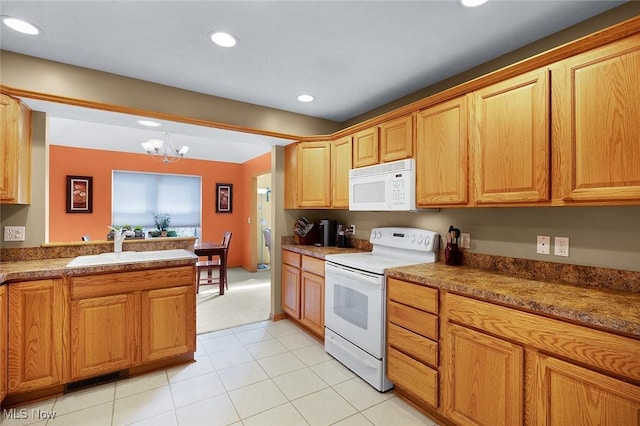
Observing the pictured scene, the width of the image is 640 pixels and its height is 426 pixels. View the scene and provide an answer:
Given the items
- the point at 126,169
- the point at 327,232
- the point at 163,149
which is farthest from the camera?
the point at 126,169

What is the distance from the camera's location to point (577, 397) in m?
1.27

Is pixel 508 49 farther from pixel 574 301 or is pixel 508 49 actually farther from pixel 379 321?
pixel 379 321

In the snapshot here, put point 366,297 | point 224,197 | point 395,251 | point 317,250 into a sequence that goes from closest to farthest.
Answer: point 366,297, point 395,251, point 317,250, point 224,197

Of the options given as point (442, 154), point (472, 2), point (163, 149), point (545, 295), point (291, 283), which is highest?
point (472, 2)

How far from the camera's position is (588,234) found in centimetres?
175

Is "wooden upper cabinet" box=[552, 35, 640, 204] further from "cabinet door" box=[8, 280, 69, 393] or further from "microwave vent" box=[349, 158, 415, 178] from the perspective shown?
"cabinet door" box=[8, 280, 69, 393]

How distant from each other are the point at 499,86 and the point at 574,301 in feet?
4.25

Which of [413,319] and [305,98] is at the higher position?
[305,98]

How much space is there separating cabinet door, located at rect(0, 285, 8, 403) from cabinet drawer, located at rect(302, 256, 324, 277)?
2.28m

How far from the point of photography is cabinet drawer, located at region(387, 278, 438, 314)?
1871 millimetres

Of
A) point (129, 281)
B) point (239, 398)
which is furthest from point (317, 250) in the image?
point (129, 281)

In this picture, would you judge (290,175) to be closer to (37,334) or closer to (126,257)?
(126,257)

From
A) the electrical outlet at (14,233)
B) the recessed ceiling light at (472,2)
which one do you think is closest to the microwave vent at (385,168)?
the recessed ceiling light at (472,2)

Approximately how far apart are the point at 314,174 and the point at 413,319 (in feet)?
6.58
